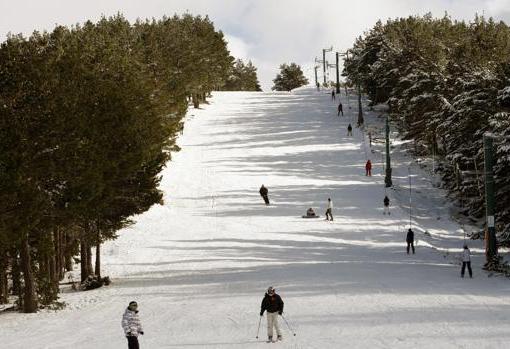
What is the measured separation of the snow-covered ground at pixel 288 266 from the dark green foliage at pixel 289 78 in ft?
306

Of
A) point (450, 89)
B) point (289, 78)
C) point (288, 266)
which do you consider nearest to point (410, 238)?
point (288, 266)

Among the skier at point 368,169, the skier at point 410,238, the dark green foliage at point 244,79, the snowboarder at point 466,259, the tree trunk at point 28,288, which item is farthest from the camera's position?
the dark green foliage at point 244,79

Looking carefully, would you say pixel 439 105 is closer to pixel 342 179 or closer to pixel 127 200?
pixel 342 179

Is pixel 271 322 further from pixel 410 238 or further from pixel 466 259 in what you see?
pixel 410 238

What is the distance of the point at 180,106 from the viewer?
50.8 metres

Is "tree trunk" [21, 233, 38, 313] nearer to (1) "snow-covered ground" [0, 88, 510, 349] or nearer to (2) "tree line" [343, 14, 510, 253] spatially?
(1) "snow-covered ground" [0, 88, 510, 349]

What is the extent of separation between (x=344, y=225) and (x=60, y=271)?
1612 centimetres

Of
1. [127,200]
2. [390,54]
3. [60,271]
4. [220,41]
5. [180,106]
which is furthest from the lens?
[220,41]

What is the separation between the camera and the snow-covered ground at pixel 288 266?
16422 mm

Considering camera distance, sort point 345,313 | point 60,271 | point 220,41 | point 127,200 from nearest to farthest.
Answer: point 345,313 → point 127,200 → point 60,271 → point 220,41

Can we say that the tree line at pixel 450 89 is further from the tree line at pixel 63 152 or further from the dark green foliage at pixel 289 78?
the dark green foliage at pixel 289 78

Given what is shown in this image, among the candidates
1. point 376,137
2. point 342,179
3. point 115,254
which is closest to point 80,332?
point 115,254

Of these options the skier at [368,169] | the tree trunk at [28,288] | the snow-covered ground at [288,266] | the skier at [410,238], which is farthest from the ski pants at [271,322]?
the skier at [368,169]

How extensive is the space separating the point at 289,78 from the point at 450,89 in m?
106
